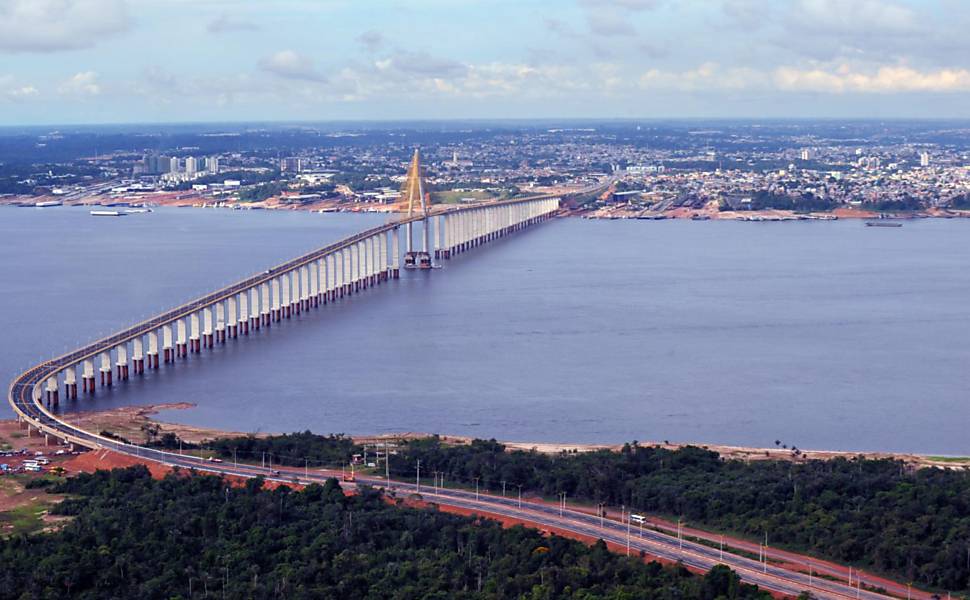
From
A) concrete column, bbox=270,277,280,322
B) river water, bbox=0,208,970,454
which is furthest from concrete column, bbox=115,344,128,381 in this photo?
concrete column, bbox=270,277,280,322

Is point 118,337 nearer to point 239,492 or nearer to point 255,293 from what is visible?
point 255,293

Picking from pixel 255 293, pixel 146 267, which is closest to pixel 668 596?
pixel 255 293

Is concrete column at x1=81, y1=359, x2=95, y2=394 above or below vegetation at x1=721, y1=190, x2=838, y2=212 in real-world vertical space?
above

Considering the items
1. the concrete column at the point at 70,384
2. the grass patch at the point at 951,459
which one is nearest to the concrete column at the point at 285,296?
the concrete column at the point at 70,384

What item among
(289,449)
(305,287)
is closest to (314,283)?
(305,287)

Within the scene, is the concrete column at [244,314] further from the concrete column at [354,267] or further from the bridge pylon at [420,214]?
the bridge pylon at [420,214]

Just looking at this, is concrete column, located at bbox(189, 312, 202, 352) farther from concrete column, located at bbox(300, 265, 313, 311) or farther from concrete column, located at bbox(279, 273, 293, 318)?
concrete column, located at bbox(300, 265, 313, 311)
